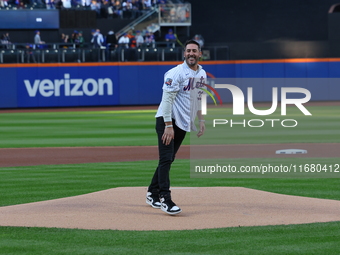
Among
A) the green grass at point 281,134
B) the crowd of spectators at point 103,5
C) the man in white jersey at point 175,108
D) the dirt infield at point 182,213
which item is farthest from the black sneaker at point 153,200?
the crowd of spectators at point 103,5

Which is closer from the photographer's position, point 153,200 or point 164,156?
point 164,156

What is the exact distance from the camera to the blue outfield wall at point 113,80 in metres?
33.9

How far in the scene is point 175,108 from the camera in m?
7.61

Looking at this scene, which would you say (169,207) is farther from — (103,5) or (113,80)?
(103,5)

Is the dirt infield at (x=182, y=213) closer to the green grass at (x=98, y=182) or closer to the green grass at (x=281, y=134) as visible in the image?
the green grass at (x=98, y=182)

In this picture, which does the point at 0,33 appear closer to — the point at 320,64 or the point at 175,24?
the point at 175,24

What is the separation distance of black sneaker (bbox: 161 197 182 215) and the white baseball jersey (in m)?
0.87

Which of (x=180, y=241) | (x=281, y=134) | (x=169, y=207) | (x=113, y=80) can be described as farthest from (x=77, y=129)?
(x=180, y=241)

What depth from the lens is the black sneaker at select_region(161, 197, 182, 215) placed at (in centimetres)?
752

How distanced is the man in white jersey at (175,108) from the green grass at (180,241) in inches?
43.2

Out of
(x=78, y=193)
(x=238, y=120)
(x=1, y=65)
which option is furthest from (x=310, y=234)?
(x=1, y=65)

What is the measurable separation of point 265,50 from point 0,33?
1478 centimetres

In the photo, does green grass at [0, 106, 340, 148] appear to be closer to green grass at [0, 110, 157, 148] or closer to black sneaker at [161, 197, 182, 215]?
green grass at [0, 110, 157, 148]

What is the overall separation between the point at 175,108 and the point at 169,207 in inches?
44.7
